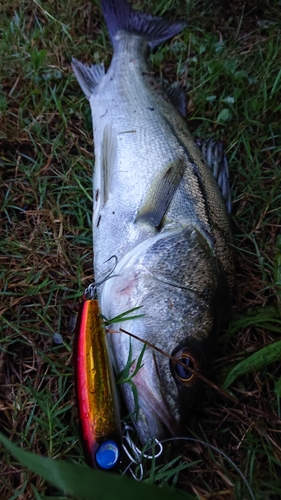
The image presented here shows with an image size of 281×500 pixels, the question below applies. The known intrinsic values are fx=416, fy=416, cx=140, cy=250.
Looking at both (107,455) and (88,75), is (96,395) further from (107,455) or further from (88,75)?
(88,75)

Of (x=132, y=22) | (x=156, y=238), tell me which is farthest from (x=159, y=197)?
(x=132, y=22)

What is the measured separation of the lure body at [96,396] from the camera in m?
1.56

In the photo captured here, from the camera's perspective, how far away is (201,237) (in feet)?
6.57

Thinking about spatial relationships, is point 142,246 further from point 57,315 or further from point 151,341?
point 57,315

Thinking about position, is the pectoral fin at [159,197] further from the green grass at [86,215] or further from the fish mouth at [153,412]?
the fish mouth at [153,412]

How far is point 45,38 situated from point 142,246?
6.81 feet

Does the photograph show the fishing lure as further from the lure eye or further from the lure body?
the lure eye

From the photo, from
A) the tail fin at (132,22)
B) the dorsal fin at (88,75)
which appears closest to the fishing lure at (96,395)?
the dorsal fin at (88,75)

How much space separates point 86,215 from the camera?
8.33 feet

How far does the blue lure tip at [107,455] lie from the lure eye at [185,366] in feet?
1.18

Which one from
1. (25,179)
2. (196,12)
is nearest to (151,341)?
(25,179)

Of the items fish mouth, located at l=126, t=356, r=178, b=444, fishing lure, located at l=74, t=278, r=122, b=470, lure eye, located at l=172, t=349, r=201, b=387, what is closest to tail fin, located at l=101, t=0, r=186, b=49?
fishing lure, located at l=74, t=278, r=122, b=470

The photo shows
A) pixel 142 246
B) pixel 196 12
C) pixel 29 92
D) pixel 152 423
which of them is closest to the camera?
pixel 152 423

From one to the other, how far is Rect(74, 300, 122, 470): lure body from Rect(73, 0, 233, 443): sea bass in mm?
109
